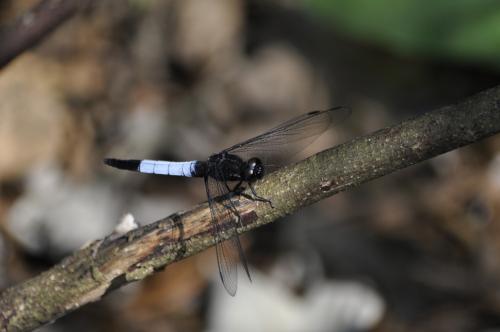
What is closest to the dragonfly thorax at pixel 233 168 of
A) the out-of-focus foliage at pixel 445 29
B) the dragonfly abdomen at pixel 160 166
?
the dragonfly abdomen at pixel 160 166

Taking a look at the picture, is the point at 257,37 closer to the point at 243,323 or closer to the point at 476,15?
the point at 476,15

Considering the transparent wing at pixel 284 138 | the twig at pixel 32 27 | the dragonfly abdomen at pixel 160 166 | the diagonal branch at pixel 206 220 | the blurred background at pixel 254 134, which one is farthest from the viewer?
the blurred background at pixel 254 134

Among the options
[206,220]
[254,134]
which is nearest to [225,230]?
[206,220]

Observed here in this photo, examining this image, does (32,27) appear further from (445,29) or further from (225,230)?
(445,29)

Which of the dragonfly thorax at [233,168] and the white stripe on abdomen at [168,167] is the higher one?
the white stripe on abdomen at [168,167]

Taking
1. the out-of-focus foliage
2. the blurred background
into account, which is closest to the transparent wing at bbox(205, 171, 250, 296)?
the blurred background

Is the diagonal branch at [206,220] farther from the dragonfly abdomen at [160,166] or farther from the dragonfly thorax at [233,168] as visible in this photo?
the dragonfly abdomen at [160,166]
